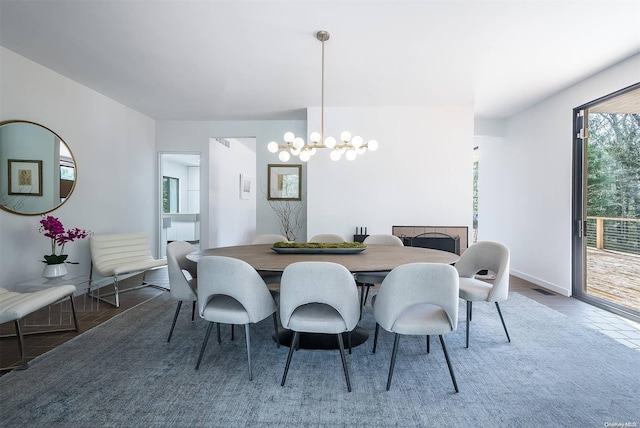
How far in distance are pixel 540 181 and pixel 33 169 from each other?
6153 mm

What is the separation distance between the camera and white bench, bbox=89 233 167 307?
3455 mm

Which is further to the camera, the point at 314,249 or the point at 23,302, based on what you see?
the point at 314,249

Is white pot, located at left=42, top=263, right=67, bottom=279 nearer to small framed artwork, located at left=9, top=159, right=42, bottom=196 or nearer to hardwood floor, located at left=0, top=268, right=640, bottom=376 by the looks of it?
hardwood floor, located at left=0, top=268, right=640, bottom=376

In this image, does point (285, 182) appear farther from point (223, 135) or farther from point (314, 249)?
point (314, 249)

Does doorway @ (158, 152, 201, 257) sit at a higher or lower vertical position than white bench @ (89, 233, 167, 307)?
higher

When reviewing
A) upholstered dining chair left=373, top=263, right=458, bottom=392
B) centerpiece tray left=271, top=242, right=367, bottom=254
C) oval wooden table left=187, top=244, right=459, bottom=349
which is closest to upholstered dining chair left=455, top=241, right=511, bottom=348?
oval wooden table left=187, top=244, right=459, bottom=349

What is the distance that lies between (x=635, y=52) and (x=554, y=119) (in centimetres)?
115

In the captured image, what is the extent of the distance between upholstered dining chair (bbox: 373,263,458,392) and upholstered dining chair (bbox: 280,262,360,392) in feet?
0.62

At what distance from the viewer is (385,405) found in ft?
5.42

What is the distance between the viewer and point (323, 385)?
6.01ft

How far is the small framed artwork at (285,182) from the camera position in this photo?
5.34 m

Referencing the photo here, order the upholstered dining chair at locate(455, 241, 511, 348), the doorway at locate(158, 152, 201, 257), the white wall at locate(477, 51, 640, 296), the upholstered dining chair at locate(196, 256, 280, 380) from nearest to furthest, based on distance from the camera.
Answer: the upholstered dining chair at locate(196, 256, 280, 380) < the upholstered dining chair at locate(455, 241, 511, 348) < the white wall at locate(477, 51, 640, 296) < the doorway at locate(158, 152, 201, 257)

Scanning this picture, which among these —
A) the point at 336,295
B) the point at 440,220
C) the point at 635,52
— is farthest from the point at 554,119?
the point at 336,295

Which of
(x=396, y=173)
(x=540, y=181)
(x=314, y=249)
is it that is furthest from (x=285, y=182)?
(x=540, y=181)
